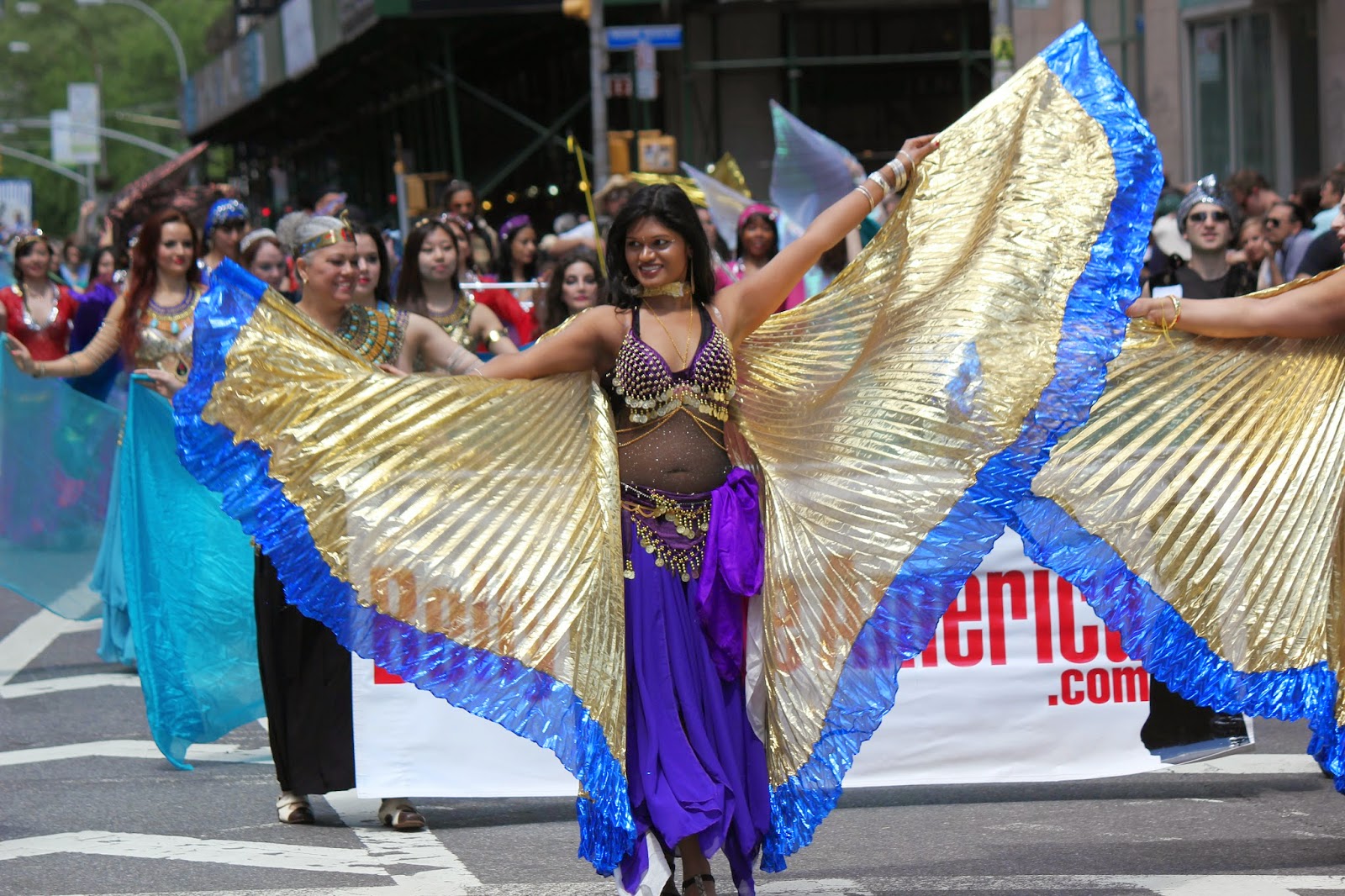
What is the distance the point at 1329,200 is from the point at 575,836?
6238 mm

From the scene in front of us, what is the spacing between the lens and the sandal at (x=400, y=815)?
22.9 ft

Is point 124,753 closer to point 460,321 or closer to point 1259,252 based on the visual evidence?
point 460,321

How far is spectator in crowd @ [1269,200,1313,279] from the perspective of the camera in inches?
458

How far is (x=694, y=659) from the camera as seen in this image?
5520mm

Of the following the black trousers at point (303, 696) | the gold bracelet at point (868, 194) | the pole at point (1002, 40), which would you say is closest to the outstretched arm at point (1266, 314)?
the gold bracelet at point (868, 194)

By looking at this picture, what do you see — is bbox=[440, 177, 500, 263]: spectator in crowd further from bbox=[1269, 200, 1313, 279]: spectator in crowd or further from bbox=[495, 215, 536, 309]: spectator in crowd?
bbox=[1269, 200, 1313, 279]: spectator in crowd

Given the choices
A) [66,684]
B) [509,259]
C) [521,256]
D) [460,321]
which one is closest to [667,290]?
[460,321]

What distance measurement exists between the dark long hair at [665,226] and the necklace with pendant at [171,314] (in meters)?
4.36

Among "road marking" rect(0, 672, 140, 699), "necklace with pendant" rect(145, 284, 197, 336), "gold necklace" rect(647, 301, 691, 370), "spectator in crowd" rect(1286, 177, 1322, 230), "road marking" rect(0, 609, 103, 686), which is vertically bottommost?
"road marking" rect(0, 672, 140, 699)

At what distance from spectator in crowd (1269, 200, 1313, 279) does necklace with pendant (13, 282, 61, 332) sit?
7573 millimetres

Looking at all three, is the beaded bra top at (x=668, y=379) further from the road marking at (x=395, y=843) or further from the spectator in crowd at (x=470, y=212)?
the spectator in crowd at (x=470, y=212)

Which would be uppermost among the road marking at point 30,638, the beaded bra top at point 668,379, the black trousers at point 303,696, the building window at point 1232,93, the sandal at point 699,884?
the building window at point 1232,93

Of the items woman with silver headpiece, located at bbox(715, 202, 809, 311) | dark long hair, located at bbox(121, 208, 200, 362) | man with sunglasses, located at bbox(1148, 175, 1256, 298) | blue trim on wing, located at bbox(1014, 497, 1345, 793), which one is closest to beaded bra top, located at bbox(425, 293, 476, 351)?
dark long hair, located at bbox(121, 208, 200, 362)

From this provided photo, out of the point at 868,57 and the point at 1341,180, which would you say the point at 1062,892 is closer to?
the point at 1341,180
